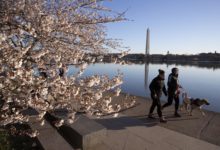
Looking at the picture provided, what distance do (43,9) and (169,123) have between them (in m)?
5.62

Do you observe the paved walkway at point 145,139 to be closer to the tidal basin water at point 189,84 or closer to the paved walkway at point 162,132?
the paved walkway at point 162,132

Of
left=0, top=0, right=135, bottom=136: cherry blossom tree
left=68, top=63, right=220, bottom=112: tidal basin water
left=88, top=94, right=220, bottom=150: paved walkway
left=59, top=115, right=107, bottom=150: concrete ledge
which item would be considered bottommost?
left=68, top=63, right=220, bottom=112: tidal basin water

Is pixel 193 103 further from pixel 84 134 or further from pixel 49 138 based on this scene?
pixel 49 138

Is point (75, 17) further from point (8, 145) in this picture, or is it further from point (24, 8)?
point (8, 145)

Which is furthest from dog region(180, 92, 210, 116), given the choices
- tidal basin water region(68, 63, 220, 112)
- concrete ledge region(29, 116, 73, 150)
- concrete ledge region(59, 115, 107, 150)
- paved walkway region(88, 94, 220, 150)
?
concrete ledge region(29, 116, 73, 150)

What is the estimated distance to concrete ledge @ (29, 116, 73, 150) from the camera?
5461 millimetres

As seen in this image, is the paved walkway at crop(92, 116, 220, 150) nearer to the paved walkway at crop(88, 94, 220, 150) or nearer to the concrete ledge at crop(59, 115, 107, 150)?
the paved walkway at crop(88, 94, 220, 150)

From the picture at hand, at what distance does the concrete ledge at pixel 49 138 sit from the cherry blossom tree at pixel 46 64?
0.27 meters

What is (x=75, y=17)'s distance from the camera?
891 centimetres

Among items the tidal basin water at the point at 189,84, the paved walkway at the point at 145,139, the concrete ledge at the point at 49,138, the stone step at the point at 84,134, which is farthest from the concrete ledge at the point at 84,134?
the tidal basin water at the point at 189,84

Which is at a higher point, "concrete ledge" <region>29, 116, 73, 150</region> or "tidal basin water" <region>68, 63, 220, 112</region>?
"concrete ledge" <region>29, 116, 73, 150</region>

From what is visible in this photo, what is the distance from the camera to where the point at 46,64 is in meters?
6.55

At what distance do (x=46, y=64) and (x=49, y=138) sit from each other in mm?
1841

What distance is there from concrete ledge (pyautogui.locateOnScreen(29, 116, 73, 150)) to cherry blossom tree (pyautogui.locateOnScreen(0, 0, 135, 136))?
27cm
